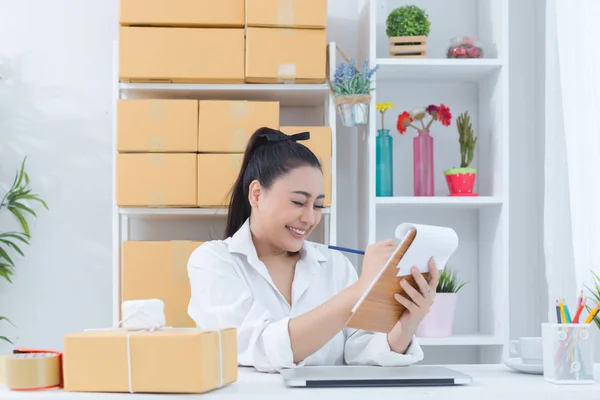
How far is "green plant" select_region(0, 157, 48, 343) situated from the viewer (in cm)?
278

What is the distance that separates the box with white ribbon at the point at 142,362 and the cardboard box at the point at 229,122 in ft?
4.56

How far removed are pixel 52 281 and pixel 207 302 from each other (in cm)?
133

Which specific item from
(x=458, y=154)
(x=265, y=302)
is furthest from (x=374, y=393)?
(x=458, y=154)

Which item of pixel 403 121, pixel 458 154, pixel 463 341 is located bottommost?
pixel 463 341

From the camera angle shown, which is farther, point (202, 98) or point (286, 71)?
point (202, 98)

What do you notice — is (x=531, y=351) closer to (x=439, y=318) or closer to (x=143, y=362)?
(x=143, y=362)

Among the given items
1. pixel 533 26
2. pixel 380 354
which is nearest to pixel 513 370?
pixel 380 354

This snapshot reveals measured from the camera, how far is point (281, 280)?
1919 millimetres

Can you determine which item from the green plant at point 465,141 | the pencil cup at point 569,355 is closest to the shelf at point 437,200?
the green plant at point 465,141

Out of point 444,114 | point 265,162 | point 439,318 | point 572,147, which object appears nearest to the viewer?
point 265,162

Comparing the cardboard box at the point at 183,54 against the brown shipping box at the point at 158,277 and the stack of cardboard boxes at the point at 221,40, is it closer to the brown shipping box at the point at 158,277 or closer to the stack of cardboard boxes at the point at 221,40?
the stack of cardboard boxes at the point at 221,40

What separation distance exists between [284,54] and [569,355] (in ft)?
4.99

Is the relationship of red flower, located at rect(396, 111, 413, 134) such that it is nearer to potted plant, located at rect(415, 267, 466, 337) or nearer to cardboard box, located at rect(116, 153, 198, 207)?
potted plant, located at rect(415, 267, 466, 337)

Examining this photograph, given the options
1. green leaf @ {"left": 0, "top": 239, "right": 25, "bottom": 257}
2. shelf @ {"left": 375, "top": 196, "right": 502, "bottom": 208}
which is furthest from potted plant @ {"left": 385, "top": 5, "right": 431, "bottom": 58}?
green leaf @ {"left": 0, "top": 239, "right": 25, "bottom": 257}
